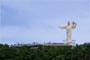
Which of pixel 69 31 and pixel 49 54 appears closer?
pixel 49 54

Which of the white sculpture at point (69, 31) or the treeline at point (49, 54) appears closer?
the treeline at point (49, 54)

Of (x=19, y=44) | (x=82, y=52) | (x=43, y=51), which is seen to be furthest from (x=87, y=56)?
(x=19, y=44)

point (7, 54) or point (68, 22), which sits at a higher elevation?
point (68, 22)

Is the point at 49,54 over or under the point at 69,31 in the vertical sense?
under

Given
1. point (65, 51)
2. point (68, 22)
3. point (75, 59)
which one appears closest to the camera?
point (75, 59)

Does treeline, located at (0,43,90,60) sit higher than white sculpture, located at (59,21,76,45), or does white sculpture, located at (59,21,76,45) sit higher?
white sculpture, located at (59,21,76,45)

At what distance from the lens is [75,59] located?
3278 centimetres

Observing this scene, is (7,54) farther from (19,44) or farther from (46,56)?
(19,44)

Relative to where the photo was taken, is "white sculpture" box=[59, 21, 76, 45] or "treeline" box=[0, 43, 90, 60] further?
"white sculpture" box=[59, 21, 76, 45]

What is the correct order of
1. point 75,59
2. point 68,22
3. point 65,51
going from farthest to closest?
1. point 68,22
2. point 65,51
3. point 75,59

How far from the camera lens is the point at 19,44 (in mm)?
42469

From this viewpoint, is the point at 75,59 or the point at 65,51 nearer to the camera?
the point at 75,59

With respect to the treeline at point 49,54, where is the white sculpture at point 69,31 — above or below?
above

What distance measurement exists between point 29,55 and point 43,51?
251 centimetres
